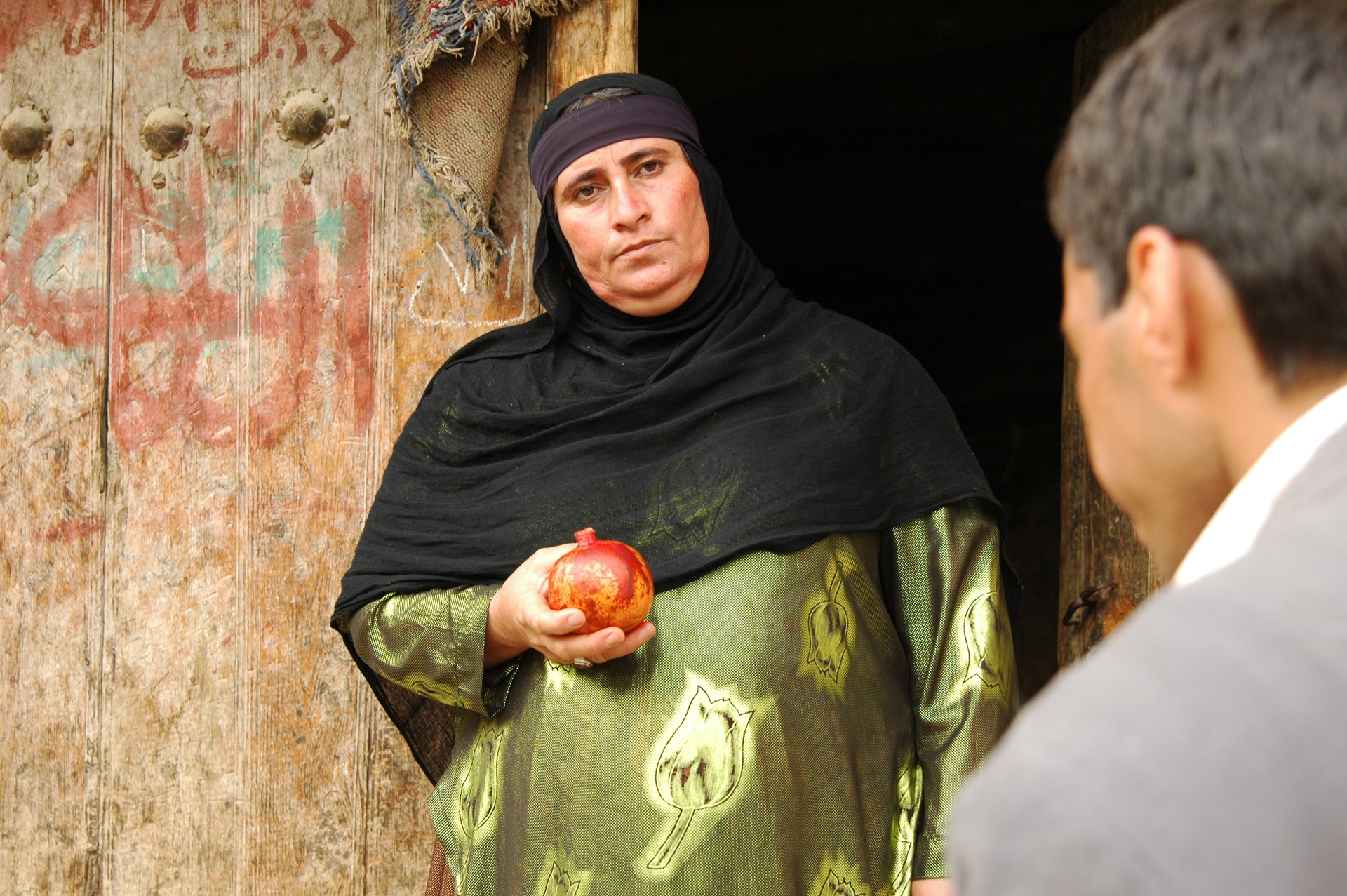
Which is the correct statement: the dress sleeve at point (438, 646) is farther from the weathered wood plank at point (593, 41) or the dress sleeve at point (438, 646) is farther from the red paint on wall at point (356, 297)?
the weathered wood plank at point (593, 41)

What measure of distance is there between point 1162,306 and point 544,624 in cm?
103

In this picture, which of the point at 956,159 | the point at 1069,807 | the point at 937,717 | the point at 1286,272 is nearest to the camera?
the point at 1069,807

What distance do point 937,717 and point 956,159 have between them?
9.55 ft

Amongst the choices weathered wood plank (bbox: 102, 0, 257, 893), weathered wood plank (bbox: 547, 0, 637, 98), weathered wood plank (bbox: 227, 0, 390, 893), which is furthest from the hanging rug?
weathered wood plank (bbox: 102, 0, 257, 893)

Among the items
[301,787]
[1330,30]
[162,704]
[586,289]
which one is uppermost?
[586,289]

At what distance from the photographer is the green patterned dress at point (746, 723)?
5.26 ft

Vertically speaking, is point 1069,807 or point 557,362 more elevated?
point 557,362

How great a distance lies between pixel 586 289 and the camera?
1.99m

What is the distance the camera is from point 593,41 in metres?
2.17

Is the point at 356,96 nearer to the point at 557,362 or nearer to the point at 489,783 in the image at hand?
the point at 557,362

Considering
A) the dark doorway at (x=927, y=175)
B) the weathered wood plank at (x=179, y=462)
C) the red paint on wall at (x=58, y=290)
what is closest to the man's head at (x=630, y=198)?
the weathered wood plank at (x=179, y=462)

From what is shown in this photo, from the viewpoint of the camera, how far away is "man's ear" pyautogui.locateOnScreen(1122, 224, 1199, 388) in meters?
0.69

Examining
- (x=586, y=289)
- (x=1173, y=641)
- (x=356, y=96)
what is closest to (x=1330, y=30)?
(x=1173, y=641)

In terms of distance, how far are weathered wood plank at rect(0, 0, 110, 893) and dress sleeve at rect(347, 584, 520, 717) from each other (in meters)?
0.86
